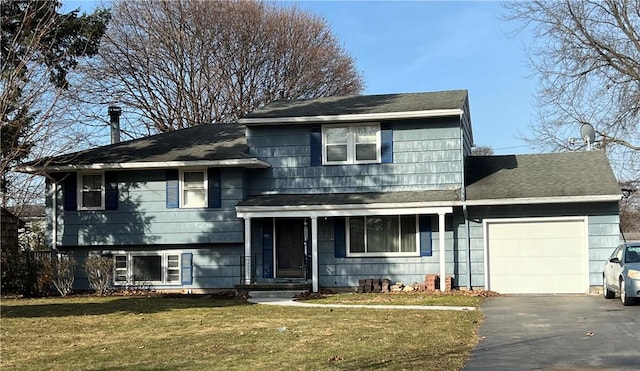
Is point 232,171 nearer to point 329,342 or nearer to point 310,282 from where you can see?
point 310,282

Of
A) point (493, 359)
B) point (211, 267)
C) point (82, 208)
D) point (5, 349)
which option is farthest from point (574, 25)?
point (5, 349)

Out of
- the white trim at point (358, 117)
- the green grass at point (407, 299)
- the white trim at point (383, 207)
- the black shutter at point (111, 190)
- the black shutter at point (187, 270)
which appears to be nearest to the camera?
the green grass at point (407, 299)

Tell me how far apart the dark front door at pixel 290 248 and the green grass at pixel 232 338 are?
4697 mm

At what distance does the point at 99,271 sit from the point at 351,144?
8.29 m

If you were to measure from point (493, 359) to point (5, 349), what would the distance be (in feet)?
23.5

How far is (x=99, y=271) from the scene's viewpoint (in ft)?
65.4

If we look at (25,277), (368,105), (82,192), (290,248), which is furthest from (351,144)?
(25,277)

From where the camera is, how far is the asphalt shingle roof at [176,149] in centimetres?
2025

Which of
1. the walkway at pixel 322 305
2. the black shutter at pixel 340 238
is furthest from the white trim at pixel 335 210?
the walkway at pixel 322 305

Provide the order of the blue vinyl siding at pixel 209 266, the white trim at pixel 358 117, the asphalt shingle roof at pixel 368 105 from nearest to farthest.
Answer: the white trim at pixel 358 117
the asphalt shingle roof at pixel 368 105
the blue vinyl siding at pixel 209 266

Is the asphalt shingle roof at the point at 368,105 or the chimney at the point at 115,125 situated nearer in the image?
the asphalt shingle roof at the point at 368,105

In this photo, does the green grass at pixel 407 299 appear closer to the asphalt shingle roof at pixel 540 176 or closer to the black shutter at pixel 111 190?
the asphalt shingle roof at pixel 540 176

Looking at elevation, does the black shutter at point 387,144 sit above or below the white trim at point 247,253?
above

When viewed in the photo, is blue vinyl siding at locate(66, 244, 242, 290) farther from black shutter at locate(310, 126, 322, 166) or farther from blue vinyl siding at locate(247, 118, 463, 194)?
black shutter at locate(310, 126, 322, 166)
